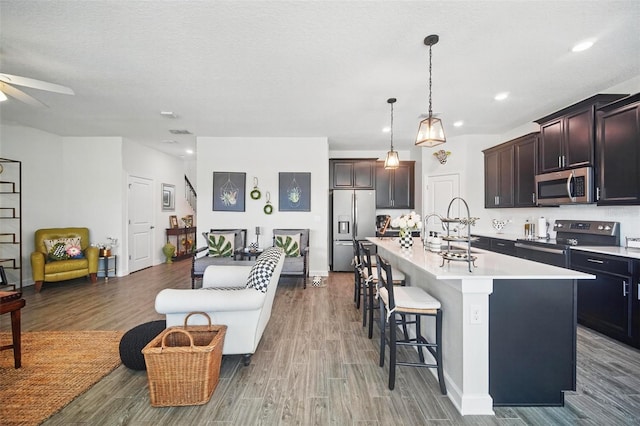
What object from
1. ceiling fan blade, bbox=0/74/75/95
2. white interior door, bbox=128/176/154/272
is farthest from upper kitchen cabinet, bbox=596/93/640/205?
white interior door, bbox=128/176/154/272

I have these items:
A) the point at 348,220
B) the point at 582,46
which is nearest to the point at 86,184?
the point at 348,220

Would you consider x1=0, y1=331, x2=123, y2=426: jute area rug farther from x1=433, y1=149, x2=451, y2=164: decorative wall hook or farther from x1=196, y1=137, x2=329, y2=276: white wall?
x1=433, y1=149, x2=451, y2=164: decorative wall hook

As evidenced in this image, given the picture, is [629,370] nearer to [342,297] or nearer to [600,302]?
[600,302]

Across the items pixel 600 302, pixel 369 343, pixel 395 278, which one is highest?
pixel 395 278

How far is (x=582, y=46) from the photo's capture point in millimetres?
2457

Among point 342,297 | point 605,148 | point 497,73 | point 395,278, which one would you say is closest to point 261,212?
point 342,297

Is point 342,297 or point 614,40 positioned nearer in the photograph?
point 614,40

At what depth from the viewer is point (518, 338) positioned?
72.9 inches

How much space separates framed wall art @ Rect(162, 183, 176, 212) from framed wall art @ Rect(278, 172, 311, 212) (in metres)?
3.43

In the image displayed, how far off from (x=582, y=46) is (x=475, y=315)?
8.38ft

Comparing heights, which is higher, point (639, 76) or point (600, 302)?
point (639, 76)

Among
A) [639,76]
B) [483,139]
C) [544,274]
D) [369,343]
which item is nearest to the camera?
[544,274]

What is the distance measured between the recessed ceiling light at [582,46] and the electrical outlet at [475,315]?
247 cm

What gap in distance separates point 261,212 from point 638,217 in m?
5.30
